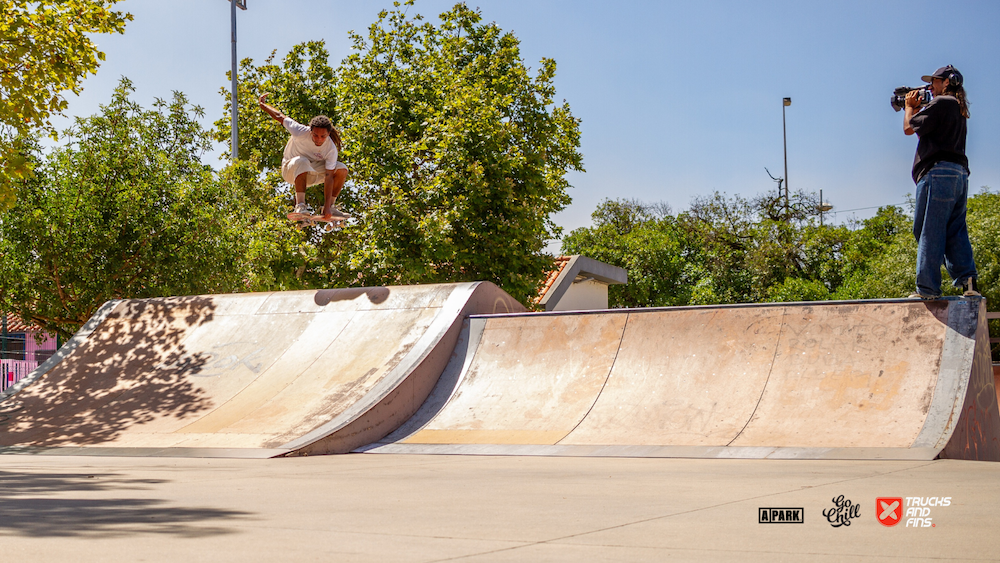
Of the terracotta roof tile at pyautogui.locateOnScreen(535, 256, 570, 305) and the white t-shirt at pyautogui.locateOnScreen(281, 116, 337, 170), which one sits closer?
the white t-shirt at pyautogui.locateOnScreen(281, 116, 337, 170)

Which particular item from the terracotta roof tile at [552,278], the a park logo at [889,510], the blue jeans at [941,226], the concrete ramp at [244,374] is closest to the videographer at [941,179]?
the blue jeans at [941,226]

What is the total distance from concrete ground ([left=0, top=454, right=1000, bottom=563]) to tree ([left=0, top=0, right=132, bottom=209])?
8756 millimetres

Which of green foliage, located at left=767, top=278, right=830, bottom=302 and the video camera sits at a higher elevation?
green foliage, located at left=767, top=278, right=830, bottom=302

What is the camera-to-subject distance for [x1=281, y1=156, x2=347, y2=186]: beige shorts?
10602 millimetres

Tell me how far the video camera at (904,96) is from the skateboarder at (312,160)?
6.34 metres

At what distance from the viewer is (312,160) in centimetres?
1076

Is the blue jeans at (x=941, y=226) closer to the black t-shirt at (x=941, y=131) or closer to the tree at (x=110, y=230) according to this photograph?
the black t-shirt at (x=941, y=131)

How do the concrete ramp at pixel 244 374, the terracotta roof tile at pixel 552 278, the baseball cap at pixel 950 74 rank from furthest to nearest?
the terracotta roof tile at pixel 552 278
the concrete ramp at pixel 244 374
the baseball cap at pixel 950 74

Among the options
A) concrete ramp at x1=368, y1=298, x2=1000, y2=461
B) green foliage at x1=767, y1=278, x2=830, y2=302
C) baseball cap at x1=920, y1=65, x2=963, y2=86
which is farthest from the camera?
green foliage at x1=767, y1=278, x2=830, y2=302

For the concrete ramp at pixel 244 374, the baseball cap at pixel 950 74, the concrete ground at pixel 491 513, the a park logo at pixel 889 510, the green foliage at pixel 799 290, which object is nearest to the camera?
the concrete ground at pixel 491 513

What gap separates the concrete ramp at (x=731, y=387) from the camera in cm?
642

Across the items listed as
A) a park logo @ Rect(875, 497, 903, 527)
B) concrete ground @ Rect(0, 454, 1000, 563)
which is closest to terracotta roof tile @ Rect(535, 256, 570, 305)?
concrete ground @ Rect(0, 454, 1000, 563)

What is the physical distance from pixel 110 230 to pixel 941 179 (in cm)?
1524

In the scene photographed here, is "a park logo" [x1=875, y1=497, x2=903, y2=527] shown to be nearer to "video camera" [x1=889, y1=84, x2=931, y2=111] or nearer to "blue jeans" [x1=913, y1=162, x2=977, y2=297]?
"blue jeans" [x1=913, y1=162, x2=977, y2=297]
